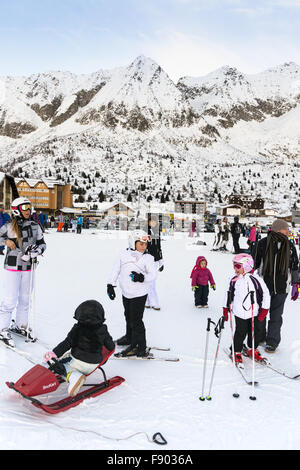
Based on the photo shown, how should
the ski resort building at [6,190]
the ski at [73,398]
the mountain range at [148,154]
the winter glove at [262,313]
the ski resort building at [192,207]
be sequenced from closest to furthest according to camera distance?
the ski at [73,398], the winter glove at [262,313], the ski resort building at [6,190], the ski resort building at [192,207], the mountain range at [148,154]

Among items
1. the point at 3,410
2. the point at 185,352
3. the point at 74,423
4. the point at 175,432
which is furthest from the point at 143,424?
the point at 185,352

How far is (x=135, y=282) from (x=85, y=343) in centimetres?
99

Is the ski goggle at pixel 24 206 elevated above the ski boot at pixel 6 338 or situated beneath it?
elevated above

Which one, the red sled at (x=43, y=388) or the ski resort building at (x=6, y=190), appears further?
the ski resort building at (x=6, y=190)

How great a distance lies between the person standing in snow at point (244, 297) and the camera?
12.7ft

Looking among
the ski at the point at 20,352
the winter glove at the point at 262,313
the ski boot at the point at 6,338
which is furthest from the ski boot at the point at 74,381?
the winter glove at the point at 262,313

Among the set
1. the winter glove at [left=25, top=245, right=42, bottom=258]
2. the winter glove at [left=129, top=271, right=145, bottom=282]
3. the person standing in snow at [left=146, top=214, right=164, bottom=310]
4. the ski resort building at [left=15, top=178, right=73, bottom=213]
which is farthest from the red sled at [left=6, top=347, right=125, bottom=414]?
the ski resort building at [left=15, top=178, right=73, bottom=213]

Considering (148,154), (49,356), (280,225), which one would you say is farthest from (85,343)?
(148,154)

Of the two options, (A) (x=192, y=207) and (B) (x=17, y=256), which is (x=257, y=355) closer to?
(B) (x=17, y=256)

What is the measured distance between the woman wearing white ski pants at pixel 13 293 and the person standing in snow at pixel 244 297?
244 centimetres

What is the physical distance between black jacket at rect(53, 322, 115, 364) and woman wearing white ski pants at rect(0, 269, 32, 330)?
1314mm

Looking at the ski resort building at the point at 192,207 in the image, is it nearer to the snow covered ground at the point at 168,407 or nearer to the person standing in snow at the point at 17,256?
the snow covered ground at the point at 168,407

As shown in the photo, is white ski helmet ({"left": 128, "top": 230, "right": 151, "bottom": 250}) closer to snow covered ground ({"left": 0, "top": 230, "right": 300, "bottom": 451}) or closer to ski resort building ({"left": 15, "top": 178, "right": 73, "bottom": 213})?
snow covered ground ({"left": 0, "top": 230, "right": 300, "bottom": 451})

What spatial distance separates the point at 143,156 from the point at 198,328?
10968 centimetres
